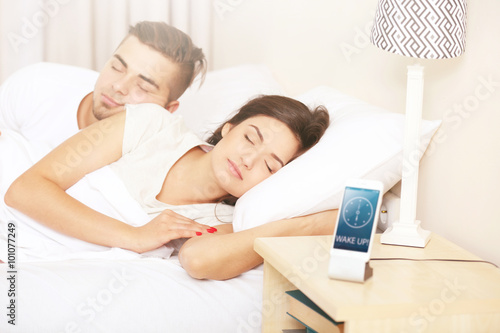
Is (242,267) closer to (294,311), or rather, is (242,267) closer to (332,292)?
(294,311)

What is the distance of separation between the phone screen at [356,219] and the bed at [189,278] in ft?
0.90

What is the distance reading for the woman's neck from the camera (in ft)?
4.90

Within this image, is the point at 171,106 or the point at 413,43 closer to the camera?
the point at 413,43

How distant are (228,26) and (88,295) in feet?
5.55

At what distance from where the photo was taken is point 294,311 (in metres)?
1.04

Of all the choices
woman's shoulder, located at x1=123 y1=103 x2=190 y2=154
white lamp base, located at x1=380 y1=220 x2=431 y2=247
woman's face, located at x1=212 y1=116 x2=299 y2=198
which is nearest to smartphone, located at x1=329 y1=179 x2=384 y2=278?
white lamp base, located at x1=380 y1=220 x2=431 y2=247

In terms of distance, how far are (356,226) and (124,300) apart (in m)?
0.47

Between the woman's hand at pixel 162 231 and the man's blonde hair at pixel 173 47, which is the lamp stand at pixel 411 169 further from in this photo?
the man's blonde hair at pixel 173 47

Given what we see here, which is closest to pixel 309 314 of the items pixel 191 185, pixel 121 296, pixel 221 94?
pixel 121 296

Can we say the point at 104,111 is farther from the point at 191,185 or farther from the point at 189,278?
the point at 189,278

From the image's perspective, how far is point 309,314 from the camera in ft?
3.28

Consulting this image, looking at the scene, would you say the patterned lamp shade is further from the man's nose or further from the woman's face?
the man's nose

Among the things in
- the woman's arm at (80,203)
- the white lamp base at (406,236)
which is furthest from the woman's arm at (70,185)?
the white lamp base at (406,236)

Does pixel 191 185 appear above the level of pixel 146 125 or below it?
below
